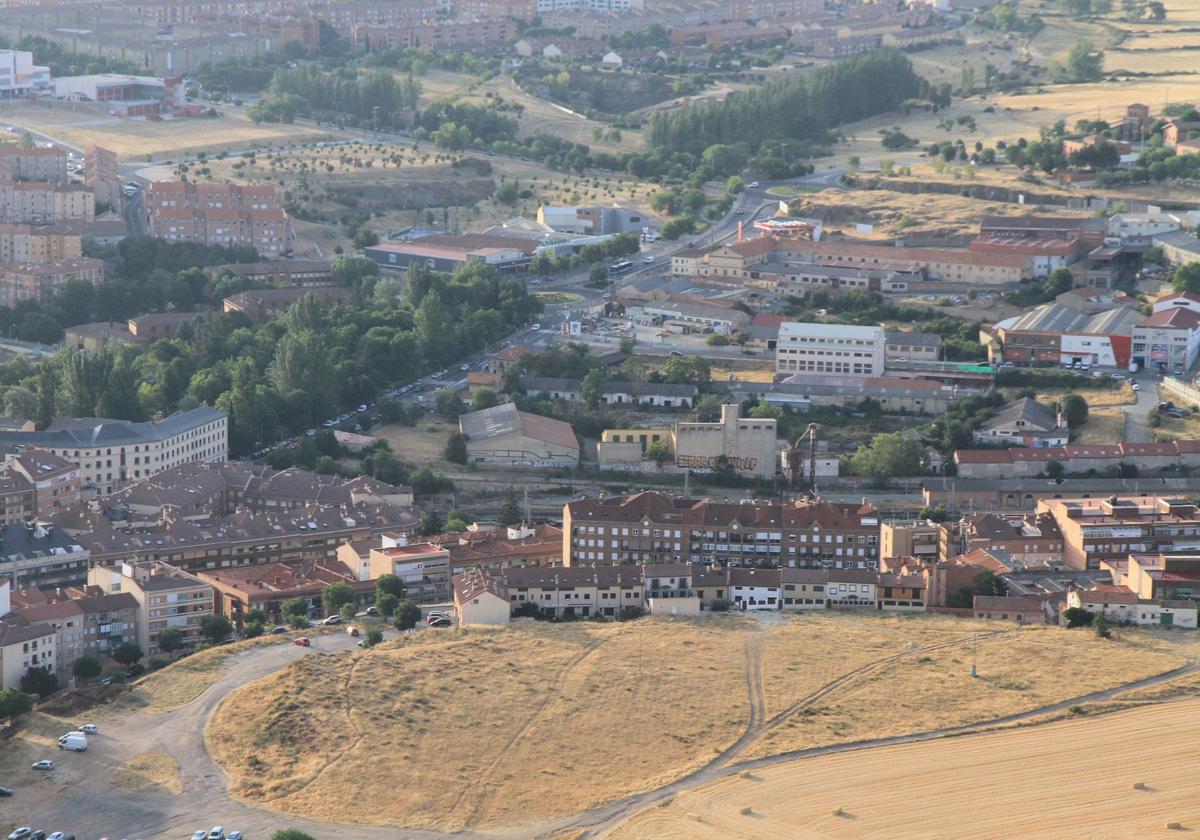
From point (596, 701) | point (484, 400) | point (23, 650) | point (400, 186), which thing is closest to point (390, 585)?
point (23, 650)

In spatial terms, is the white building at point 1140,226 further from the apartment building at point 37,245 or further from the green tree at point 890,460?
the apartment building at point 37,245

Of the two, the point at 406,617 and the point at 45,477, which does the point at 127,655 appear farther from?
the point at 45,477

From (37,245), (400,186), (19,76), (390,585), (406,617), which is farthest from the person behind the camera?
(19,76)

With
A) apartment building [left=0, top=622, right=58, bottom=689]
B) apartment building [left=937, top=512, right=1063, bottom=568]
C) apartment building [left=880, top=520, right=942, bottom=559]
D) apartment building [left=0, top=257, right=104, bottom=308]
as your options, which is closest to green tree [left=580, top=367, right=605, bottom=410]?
apartment building [left=880, top=520, right=942, bottom=559]

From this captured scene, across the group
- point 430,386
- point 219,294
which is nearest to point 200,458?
point 430,386

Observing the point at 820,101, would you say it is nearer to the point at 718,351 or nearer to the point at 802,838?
the point at 718,351
